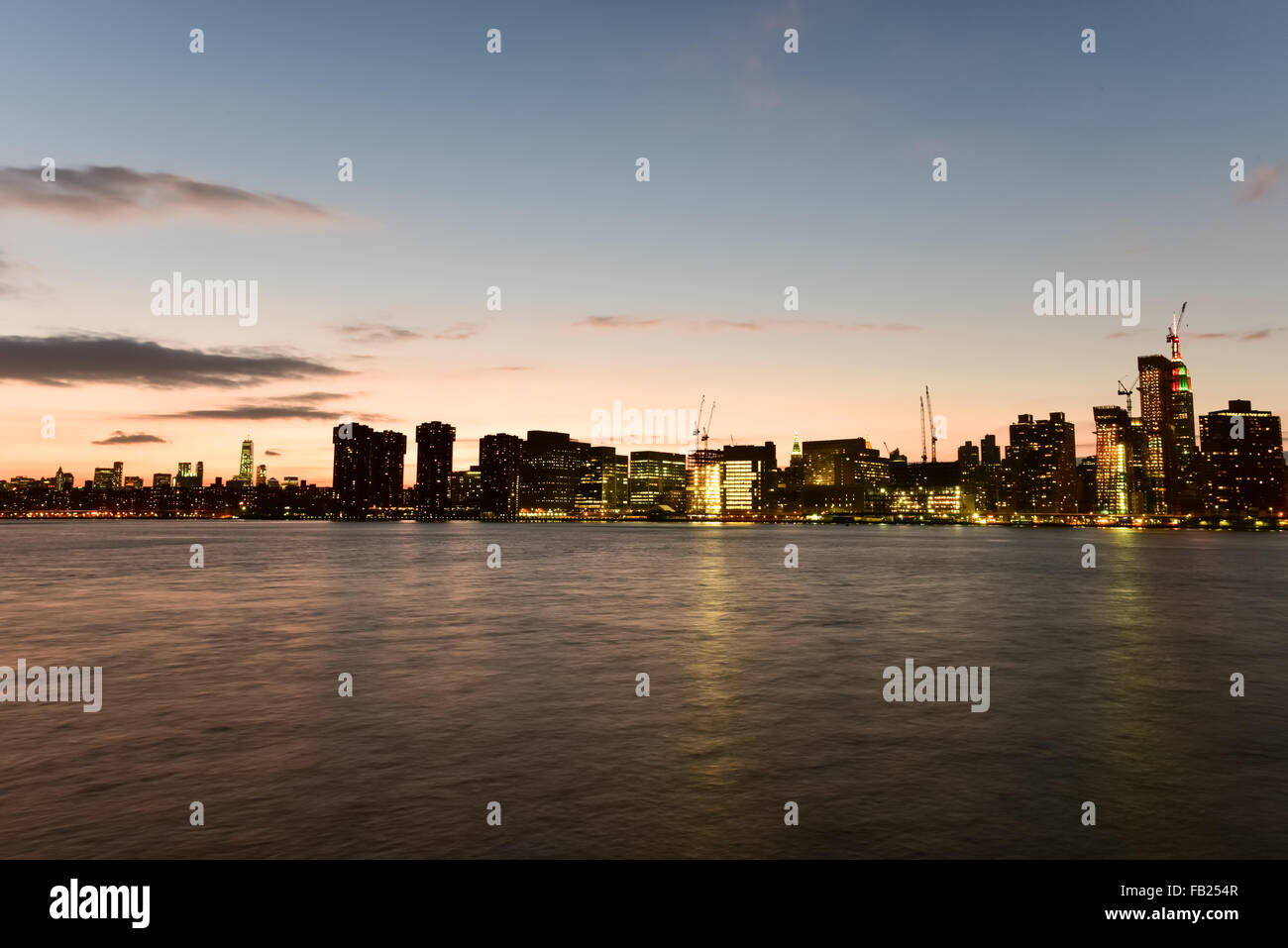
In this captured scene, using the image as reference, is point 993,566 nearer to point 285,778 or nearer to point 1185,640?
point 1185,640

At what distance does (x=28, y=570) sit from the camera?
111m

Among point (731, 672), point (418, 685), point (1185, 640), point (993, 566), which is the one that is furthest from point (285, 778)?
point (993, 566)

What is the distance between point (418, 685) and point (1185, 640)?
48127mm

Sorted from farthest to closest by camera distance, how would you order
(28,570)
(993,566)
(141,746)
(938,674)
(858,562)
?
(858,562), (993,566), (28,570), (938,674), (141,746)

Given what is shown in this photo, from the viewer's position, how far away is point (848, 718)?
30125 mm

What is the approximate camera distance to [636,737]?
27.1 m

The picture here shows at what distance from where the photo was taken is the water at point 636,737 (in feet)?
60.0

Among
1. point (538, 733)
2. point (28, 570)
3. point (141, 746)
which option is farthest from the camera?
point (28, 570)

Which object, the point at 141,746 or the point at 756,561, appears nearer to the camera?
the point at 141,746

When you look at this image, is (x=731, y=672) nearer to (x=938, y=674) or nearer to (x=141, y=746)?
(x=938, y=674)

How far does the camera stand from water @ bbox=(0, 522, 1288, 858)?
18297 mm

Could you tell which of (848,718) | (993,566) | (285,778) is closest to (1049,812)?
(848,718)
